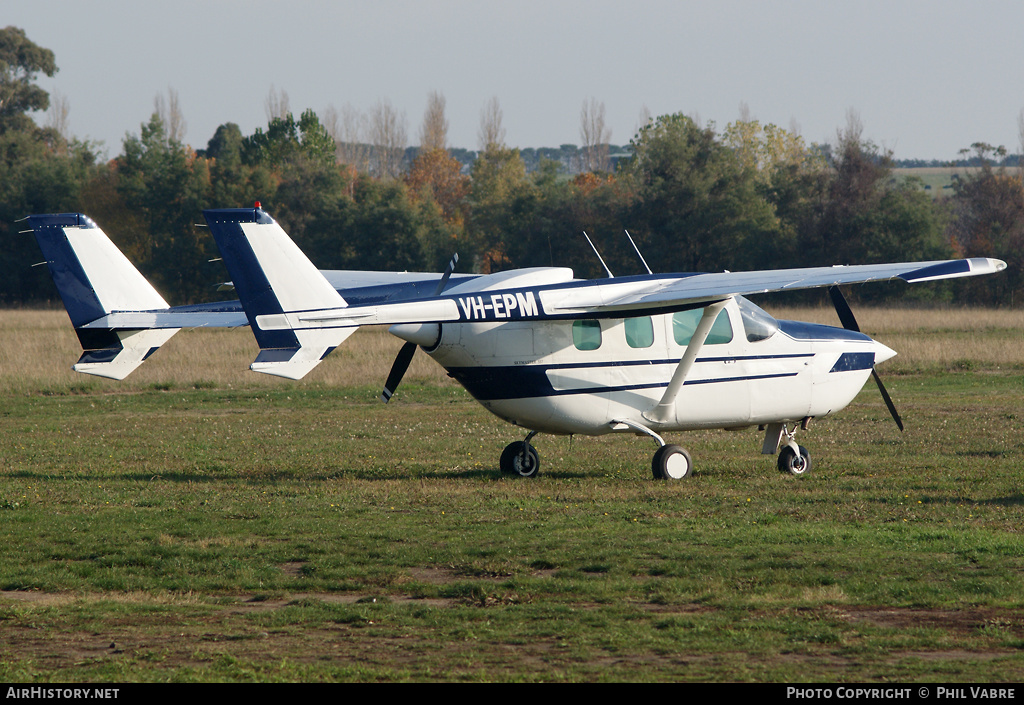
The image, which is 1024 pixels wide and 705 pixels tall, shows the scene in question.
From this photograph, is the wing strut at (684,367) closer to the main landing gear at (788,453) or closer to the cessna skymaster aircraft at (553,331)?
the cessna skymaster aircraft at (553,331)

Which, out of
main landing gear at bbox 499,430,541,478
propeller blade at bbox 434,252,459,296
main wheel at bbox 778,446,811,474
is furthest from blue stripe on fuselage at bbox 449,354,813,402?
main wheel at bbox 778,446,811,474

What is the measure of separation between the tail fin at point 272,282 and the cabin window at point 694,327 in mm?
4404

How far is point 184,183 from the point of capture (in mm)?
68125

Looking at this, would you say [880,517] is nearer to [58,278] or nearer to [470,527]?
[470,527]

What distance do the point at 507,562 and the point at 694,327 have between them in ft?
18.8

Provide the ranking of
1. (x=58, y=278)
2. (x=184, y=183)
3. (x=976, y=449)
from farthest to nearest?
1. (x=184, y=183)
2. (x=976, y=449)
3. (x=58, y=278)

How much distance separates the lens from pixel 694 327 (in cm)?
1387

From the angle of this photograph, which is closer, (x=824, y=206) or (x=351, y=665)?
(x=351, y=665)

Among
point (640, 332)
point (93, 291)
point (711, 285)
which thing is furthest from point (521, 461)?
point (93, 291)

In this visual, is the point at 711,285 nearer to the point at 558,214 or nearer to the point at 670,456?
the point at 670,456

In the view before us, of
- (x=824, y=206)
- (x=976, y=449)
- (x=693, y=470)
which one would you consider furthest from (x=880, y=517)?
(x=824, y=206)

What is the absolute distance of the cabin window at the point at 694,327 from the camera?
1377cm

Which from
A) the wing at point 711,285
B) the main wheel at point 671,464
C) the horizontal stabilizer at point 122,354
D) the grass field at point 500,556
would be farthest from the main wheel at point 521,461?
the horizontal stabilizer at point 122,354

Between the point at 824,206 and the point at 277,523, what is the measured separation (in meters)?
54.8
